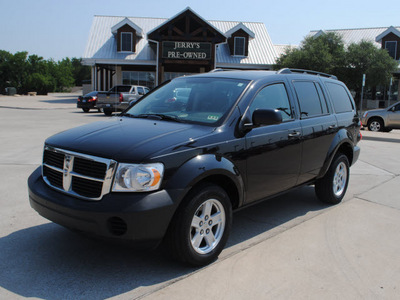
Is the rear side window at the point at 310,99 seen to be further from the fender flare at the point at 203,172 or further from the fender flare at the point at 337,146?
the fender flare at the point at 203,172

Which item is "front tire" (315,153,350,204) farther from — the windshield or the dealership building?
the dealership building

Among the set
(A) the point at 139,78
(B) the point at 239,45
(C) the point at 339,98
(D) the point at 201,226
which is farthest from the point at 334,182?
(A) the point at 139,78

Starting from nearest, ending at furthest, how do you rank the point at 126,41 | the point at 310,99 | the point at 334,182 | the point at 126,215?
the point at 126,215 → the point at 310,99 → the point at 334,182 → the point at 126,41

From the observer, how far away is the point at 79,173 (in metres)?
3.35

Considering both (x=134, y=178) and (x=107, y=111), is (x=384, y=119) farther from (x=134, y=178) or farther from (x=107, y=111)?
(x=134, y=178)

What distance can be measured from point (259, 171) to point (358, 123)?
2.96m

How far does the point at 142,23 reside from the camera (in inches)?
1451

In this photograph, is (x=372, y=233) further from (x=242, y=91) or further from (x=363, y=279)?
(x=242, y=91)

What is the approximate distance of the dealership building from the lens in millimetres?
29203

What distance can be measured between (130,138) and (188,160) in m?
0.56

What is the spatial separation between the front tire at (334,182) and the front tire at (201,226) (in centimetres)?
232

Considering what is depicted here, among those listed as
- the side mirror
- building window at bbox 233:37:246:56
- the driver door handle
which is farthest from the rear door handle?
building window at bbox 233:37:246:56

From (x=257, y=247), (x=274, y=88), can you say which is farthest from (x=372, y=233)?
(x=274, y=88)

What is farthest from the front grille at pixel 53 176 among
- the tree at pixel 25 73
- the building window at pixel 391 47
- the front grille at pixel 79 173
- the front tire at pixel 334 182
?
the tree at pixel 25 73
